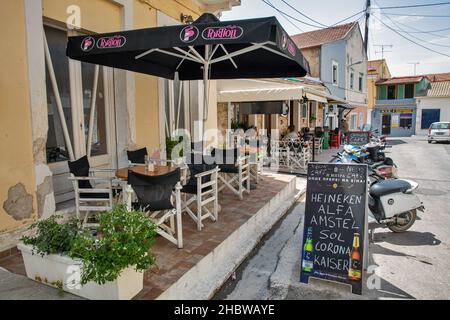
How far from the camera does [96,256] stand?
2305mm

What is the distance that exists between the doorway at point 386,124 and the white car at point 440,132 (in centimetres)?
1122

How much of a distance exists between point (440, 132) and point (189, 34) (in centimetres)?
2195

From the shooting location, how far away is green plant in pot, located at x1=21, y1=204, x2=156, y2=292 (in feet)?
7.52

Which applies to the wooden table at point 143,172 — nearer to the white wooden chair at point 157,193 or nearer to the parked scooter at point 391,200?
the white wooden chair at point 157,193

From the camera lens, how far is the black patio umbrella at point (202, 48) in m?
2.98

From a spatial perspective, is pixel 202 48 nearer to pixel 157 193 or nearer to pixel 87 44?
pixel 87 44

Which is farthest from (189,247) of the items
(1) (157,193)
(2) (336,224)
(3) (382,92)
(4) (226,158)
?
(3) (382,92)

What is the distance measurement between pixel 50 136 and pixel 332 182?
12.1 feet

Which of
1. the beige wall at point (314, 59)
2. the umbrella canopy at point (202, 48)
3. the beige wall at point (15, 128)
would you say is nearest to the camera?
the umbrella canopy at point (202, 48)

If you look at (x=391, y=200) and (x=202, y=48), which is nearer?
(x=391, y=200)

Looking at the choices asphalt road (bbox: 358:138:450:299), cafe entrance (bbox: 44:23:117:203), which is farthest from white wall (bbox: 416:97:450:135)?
cafe entrance (bbox: 44:23:117:203)

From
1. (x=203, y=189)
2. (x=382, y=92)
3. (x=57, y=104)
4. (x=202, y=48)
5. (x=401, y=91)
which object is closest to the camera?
(x=203, y=189)

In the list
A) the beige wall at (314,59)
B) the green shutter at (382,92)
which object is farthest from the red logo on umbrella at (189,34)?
the green shutter at (382,92)

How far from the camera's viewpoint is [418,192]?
7375mm
